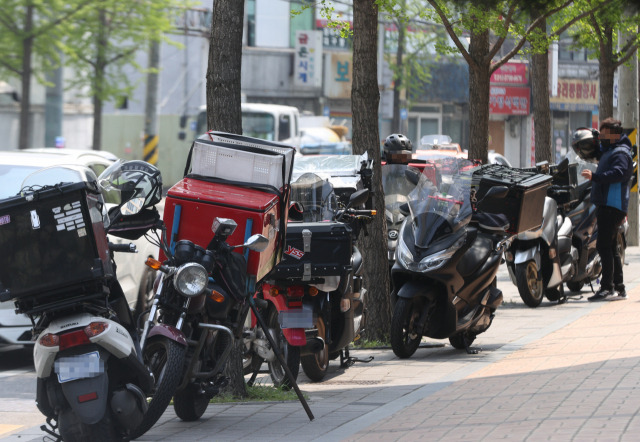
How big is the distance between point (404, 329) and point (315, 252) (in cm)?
169

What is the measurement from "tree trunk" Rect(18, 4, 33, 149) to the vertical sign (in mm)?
19108

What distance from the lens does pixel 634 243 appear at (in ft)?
74.4

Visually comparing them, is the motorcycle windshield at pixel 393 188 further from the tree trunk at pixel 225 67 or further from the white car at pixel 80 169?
the tree trunk at pixel 225 67

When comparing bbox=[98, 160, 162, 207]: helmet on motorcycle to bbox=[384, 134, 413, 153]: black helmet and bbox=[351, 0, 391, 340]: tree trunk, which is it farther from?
bbox=[384, 134, 413, 153]: black helmet

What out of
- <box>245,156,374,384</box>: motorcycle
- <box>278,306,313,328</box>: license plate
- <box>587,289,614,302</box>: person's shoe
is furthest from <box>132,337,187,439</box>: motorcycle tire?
<box>587,289,614,302</box>: person's shoe

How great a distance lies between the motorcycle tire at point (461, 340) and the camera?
33.5 feet

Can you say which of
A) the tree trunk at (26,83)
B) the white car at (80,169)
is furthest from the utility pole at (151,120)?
the white car at (80,169)

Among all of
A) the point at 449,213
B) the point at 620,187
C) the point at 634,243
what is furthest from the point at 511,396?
the point at 634,243

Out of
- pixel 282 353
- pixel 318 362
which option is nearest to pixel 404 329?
pixel 318 362

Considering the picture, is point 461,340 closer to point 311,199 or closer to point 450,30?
point 311,199

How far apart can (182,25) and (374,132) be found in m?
28.1

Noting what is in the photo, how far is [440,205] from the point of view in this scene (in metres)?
9.86

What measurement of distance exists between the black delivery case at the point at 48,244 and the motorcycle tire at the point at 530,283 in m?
8.38

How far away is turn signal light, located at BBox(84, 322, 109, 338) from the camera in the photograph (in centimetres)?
540
